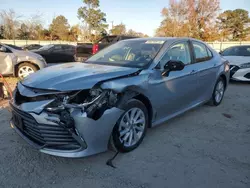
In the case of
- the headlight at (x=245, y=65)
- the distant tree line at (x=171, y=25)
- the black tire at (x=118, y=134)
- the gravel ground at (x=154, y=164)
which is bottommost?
the gravel ground at (x=154, y=164)

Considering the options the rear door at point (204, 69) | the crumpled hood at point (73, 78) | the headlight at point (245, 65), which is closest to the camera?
the crumpled hood at point (73, 78)

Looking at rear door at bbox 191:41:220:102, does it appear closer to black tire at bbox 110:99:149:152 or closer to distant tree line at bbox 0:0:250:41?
black tire at bbox 110:99:149:152

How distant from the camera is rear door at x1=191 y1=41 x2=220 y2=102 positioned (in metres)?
4.25

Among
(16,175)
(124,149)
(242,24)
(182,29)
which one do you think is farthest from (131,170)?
(242,24)

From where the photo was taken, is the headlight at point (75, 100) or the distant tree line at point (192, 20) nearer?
the headlight at point (75, 100)

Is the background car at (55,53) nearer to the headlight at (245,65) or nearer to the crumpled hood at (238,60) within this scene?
the crumpled hood at (238,60)

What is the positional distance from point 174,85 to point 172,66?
0.38 meters

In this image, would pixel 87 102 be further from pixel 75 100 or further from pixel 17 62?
pixel 17 62

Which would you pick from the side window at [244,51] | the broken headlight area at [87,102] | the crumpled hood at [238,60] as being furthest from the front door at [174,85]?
the side window at [244,51]

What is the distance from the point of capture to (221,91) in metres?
5.35

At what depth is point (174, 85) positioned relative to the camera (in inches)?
139

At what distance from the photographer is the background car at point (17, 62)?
716 cm

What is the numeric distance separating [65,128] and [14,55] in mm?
6006

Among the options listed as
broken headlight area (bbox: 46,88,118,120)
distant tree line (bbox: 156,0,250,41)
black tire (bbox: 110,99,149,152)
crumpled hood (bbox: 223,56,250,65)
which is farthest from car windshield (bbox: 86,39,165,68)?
distant tree line (bbox: 156,0,250,41)
